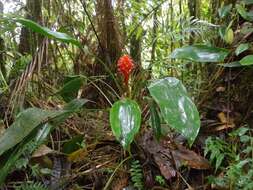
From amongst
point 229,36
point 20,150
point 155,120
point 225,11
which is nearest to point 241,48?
point 229,36

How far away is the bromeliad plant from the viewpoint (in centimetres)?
106

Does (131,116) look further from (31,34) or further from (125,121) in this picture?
(31,34)

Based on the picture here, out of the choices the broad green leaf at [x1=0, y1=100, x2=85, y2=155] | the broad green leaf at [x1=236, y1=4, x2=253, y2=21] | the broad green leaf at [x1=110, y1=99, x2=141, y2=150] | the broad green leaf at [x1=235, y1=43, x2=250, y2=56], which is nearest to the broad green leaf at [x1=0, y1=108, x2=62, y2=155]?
the broad green leaf at [x1=0, y1=100, x2=85, y2=155]

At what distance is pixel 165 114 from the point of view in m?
1.07

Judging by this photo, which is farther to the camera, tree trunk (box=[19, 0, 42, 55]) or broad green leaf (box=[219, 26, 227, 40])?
tree trunk (box=[19, 0, 42, 55])

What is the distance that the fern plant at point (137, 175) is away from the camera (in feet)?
3.98

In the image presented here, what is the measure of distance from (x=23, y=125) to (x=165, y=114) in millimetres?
424

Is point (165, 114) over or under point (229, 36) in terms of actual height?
under

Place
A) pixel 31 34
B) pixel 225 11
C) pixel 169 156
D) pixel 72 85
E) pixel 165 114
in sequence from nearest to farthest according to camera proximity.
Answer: pixel 165 114, pixel 169 156, pixel 72 85, pixel 225 11, pixel 31 34

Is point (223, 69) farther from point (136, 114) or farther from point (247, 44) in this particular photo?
point (136, 114)

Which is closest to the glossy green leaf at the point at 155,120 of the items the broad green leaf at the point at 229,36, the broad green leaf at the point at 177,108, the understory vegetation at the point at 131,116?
the understory vegetation at the point at 131,116

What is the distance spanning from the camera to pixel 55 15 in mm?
2250

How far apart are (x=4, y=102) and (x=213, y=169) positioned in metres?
0.88

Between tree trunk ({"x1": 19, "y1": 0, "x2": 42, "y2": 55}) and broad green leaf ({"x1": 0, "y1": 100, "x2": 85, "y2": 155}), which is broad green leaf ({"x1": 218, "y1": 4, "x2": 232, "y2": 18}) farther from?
tree trunk ({"x1": 19, "y1": 0, "x2": 42, "y2": 55})
